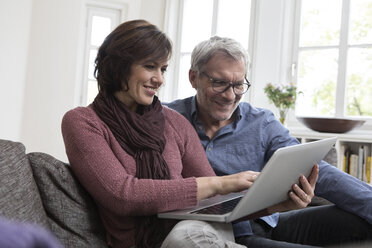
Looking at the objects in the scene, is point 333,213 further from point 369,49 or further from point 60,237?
point 369,49

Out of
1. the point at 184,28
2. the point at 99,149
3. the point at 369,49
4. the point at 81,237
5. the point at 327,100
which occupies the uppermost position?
the point at 184,28

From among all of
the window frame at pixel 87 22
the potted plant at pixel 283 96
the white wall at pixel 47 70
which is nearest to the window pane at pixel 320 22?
the potted plant at pixel 283 96

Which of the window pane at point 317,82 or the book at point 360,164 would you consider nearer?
the book at point 360,164

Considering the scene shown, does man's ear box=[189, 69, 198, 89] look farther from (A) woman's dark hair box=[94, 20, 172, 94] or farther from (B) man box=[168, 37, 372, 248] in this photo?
(A) woman's dark hair box=[94, 20, 172, 94]

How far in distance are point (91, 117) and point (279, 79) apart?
3.17 m

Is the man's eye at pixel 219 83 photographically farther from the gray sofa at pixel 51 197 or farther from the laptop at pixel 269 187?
the gray sofa at pixel 51 197

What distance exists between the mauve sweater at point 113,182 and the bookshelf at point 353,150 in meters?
2.34

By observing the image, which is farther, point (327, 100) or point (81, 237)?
point (327, 100)

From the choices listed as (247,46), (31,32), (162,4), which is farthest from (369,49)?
(31,32)

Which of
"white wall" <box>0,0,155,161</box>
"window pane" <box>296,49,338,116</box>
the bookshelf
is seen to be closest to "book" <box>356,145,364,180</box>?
the bookshelf

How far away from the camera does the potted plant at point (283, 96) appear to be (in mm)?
3779

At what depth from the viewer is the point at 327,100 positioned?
4.06m

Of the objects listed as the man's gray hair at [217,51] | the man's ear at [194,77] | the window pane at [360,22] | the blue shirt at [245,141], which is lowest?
the blue shirt at [245,141]

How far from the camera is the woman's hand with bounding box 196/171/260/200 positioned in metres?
1.32
